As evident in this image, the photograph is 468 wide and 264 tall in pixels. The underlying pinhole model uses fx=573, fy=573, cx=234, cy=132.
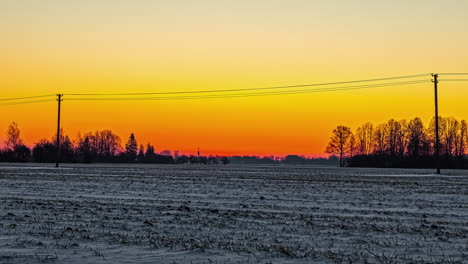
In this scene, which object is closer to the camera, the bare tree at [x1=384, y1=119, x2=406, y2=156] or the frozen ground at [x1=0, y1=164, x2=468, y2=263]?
the frozen ground at [x1=0, y1=164, x2=468, y2=263]

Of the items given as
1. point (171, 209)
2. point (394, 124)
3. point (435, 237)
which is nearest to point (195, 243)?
point (435, 237)

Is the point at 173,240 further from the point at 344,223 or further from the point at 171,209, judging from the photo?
the point at 171,209

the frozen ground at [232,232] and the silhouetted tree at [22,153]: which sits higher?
the silhouetted tree at [22,153]

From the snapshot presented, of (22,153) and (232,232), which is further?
(22,153)

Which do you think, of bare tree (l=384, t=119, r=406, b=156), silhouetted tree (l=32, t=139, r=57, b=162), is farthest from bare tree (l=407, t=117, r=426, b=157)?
silhouetted tree (l=32, t=139, r=57, b=162)

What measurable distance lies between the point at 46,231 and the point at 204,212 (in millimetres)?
6058

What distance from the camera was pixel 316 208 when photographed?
64.4ft

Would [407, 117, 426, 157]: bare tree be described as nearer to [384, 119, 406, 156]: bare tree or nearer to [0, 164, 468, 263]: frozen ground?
[384, 119, 406, 156]: bare tree

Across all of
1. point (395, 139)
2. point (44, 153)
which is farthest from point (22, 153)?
point (395, 139)

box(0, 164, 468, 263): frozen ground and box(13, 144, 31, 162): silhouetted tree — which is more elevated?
box(13, 144, 31, 162): silhouetted tree

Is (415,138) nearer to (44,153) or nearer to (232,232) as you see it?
(44,153)

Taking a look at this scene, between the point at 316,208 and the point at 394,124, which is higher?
the point at 394,124

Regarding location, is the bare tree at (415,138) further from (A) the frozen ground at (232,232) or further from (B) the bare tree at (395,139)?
(A) the frozen ground at (232,232)

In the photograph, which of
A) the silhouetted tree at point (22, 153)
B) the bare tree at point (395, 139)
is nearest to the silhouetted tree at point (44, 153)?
the silhouetted tree at point (22, 153)
